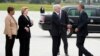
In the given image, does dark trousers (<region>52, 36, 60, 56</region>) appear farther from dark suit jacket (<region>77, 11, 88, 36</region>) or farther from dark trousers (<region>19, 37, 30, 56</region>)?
dark trousers (<region>19, 37, 30, 56</region>)

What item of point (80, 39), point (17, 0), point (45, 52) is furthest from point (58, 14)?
point (17, 0)

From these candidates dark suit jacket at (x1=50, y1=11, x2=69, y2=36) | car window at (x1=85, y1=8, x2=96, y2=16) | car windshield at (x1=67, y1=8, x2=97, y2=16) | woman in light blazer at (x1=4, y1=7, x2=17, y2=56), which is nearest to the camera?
woman in light blazer at (x1=4, y1=7, x2=17, y2=56)

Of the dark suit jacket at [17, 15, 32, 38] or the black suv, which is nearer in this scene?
the dark suit jacket at [17, 15, 32, 38]

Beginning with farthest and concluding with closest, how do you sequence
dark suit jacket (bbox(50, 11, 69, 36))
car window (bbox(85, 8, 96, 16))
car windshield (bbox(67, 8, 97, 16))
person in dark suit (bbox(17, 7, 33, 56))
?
car window (bbox(85, 8, 96, 16)), car windshield (bbox(67, 8, 97, 16)), dark suit jacket (bbox(50, 11, 69, 36)), person in dark suit (bbox(17, 7, 33, 56))

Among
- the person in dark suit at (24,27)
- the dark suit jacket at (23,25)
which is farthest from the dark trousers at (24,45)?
the dark suit jacket at (23,25)

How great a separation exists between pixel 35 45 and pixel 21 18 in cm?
621

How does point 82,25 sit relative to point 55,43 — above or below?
above

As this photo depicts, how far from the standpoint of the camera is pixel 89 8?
23.8m

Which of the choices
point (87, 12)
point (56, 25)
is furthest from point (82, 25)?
point (87, 12)

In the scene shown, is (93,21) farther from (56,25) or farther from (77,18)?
(56,25)

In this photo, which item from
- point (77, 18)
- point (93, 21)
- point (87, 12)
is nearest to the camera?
point (77, 18)

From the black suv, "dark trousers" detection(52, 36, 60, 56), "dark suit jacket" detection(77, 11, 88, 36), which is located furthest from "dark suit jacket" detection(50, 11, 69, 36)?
the black suv

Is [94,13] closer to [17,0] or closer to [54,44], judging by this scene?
[54,44]

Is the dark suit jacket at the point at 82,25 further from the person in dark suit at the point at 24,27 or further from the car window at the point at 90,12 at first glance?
the car window at the point at 90,12
